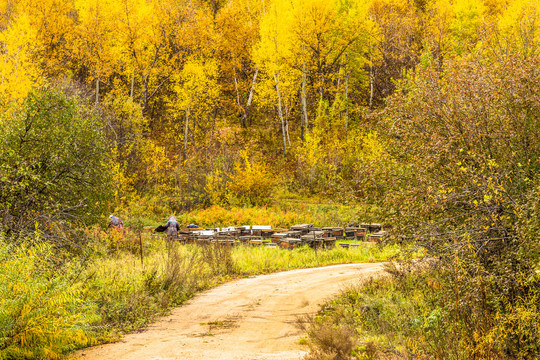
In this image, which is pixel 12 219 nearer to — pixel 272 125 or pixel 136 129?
pixel 136 129

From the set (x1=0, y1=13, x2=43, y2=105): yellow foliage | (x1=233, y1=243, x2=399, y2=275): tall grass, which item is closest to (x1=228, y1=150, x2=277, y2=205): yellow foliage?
(x1=233, y1=243, x2=399, y2=275): tall grass

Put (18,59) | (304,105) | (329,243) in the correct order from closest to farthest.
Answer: (329,243), (18,59), (304,105)

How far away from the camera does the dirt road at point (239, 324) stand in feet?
24.4

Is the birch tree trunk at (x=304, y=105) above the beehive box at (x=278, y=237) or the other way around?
above

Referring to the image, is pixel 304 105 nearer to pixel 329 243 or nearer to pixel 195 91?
pixel 195 91

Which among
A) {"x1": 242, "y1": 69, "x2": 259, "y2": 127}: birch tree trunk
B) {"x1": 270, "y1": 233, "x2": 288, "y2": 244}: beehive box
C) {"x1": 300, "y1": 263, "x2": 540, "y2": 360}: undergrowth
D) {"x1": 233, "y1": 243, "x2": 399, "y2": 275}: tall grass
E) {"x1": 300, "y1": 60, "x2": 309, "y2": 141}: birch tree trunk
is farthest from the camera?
{"x1": 242, "y1": 69, "x2": 259, "y2": 127}: birch tree trunk

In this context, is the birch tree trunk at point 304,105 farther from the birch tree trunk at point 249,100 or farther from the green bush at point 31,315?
the green bush at point 31,315

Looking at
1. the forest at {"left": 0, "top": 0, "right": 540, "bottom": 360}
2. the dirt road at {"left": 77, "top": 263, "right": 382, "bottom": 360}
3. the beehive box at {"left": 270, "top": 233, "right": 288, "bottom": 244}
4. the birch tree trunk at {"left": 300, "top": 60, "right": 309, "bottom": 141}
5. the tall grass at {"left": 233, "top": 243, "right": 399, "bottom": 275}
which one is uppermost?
the birch tree trunk at {"left": 300, "top": 60, "right": 309, "bottom": 141}

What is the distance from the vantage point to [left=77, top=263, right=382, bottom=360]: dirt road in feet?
24.4

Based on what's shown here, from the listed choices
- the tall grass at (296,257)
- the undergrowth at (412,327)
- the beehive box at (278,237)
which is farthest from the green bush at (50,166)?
the beehive box at (278,237)

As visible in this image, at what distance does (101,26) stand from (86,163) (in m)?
22.9

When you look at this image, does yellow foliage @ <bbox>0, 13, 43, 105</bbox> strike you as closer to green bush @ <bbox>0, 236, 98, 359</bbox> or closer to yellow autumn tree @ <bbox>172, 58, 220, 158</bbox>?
yellow autumn tree @ <bbox>172, 58, 220, 158</bbox>

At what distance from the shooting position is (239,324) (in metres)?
9.35

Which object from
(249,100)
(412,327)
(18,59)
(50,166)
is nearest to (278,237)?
(50,166)
